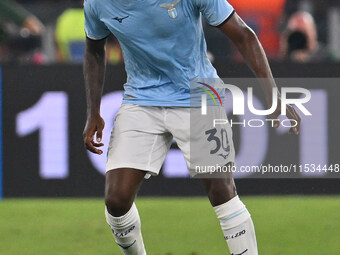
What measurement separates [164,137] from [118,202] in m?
0.49

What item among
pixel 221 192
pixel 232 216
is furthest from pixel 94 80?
pixel 232 216

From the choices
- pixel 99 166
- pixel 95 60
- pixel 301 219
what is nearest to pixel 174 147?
pixel 99 166

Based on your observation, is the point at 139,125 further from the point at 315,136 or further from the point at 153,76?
the point at 315,136

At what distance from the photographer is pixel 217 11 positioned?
19.4ft

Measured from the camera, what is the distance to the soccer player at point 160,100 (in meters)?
6.01

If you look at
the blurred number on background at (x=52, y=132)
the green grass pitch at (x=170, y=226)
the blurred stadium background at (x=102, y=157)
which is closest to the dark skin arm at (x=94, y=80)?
the green grass pitch at (x=170, y=226)

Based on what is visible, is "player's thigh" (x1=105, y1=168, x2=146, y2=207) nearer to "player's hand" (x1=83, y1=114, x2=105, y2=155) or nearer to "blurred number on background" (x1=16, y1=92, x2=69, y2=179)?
"player's hand" (x1=83, y1=114, x2=105, y2=155)

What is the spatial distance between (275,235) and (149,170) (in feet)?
8.93

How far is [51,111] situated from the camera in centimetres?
1064

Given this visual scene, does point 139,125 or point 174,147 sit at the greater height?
point 139,125

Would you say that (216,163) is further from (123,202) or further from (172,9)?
(172,9)

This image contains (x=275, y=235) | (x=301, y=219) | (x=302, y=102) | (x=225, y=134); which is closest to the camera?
(x=225, y=134)

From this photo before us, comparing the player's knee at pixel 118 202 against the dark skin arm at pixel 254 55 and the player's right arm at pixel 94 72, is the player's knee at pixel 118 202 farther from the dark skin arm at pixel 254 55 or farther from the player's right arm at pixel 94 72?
the dark skin arm at pixel 254 55

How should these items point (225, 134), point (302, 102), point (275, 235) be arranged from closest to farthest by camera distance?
point (225, 134)
point (275, 235)
point (302, 102)
